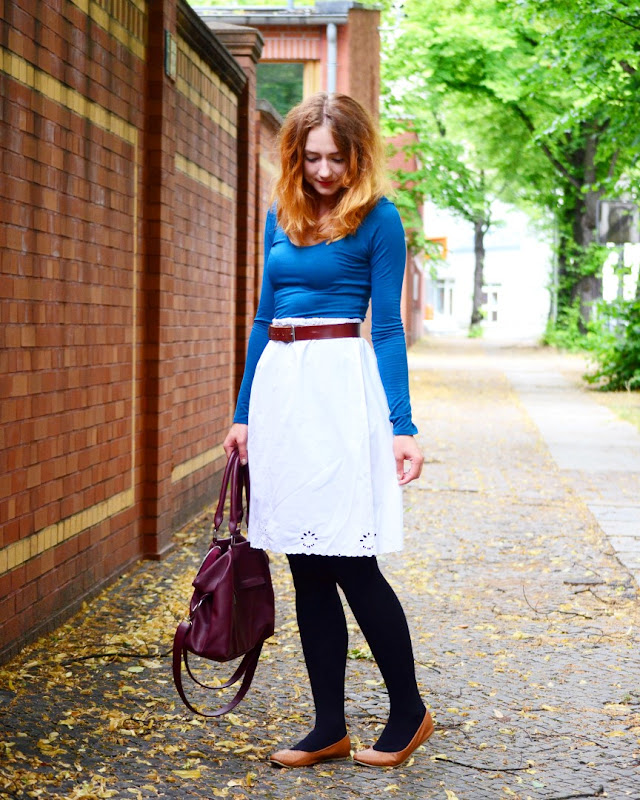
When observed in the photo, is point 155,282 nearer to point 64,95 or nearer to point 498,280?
point 64,95

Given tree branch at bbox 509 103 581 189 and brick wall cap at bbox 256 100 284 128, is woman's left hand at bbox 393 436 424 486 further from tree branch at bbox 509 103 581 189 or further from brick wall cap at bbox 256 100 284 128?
tree branch at bbox 509 103 581 189

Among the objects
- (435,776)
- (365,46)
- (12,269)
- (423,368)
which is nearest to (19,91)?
(12,269)

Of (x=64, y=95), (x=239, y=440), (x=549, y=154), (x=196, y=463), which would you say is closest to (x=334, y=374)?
(x=239, y=440)

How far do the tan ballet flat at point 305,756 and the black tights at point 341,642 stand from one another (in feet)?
0.05

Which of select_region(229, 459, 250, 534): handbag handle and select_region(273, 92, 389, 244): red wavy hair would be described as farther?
select_region(229, 459, 250, 534): handbag handle

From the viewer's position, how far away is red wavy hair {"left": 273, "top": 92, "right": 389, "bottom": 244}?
338 centimetres

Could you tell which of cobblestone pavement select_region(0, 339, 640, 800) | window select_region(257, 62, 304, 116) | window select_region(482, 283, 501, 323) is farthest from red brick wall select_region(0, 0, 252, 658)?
window select_region(482, 283, 501, 323)

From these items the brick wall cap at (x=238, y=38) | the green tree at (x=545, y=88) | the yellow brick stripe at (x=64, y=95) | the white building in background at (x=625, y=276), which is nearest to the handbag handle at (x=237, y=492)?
the yellow brick stripe at (x=64, y=95)

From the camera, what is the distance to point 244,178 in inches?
382

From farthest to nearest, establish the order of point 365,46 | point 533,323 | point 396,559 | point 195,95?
point 533,323 → point 365,46 → point 195,95 → point 396,559

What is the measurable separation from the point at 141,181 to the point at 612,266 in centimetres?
1430

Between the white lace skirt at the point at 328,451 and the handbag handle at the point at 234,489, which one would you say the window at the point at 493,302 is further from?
the white lace skirt at the point at 328,451

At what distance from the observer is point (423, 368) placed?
27.0 m

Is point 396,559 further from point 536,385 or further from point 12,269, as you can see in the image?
point 536,385
